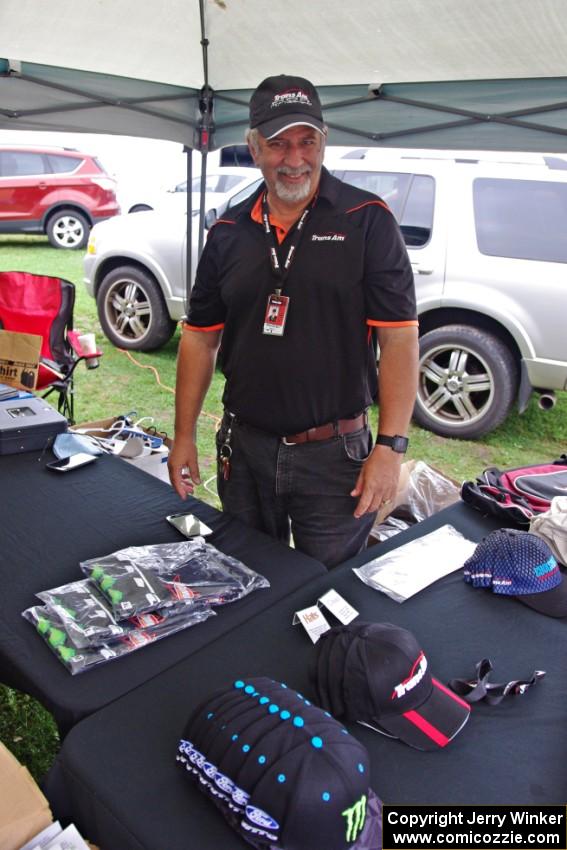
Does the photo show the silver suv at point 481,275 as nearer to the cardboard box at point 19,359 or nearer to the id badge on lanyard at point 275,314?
the cardboard box at point 19,359

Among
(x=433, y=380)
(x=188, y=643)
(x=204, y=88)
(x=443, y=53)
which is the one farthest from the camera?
(x=433, y=380)

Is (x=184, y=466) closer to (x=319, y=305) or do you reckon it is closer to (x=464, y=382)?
(x=319, y=305)

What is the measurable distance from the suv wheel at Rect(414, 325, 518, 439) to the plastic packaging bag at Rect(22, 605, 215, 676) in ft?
10.7

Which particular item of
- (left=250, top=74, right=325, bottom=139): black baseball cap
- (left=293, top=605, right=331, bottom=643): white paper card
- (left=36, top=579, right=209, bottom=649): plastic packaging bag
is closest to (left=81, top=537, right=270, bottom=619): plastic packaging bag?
(left=36, top=579, right=209, bottom=649): plastic packaging bag

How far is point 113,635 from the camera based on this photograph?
3.93 feet

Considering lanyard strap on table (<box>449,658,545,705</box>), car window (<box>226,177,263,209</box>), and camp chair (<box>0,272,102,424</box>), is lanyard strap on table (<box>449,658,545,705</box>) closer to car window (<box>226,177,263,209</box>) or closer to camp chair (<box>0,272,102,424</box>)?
camp chair (<box>0,272,102,424</box>)

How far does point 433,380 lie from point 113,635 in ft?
11.6

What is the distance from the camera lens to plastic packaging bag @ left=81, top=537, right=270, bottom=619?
1.27 meters

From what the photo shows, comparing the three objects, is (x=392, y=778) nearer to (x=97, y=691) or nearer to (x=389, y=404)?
(x=97, y=691)

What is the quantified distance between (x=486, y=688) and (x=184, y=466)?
1081 millimetres

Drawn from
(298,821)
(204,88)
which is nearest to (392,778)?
(298,821)

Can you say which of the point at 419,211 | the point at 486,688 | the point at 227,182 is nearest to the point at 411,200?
the point at 419,211

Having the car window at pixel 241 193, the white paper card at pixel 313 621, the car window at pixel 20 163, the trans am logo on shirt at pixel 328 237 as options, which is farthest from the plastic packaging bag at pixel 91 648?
the car window at pixel 20 163

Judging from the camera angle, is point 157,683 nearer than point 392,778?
No
